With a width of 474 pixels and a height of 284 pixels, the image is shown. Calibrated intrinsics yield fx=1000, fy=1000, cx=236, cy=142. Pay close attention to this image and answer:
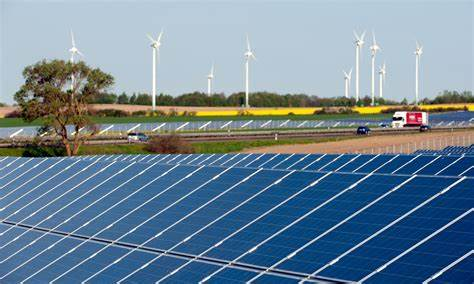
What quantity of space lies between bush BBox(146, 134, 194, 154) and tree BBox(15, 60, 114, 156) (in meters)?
7.13

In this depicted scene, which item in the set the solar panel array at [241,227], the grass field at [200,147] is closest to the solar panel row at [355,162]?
the solar panel array at [241,227]

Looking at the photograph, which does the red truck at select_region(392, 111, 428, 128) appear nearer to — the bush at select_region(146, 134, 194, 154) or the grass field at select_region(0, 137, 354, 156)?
the grass field at select_region(0, 137, 354, 156)

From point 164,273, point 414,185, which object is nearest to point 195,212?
point 164,273

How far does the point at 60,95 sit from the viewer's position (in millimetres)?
102562

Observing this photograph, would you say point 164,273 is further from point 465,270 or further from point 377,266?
point 465,270

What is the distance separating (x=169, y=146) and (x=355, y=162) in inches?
2354

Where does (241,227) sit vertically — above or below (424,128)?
above

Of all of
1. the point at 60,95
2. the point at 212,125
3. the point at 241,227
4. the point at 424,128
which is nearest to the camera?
the point at 241,227

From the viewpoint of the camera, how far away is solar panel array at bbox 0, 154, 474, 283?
70.0 feet

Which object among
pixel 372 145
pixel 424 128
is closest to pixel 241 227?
pixel 372 145

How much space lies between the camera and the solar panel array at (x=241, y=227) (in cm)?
2134

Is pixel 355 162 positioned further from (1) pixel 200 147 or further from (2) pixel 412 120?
(2) pixel 412 120

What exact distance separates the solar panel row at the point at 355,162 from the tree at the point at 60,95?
151 ft

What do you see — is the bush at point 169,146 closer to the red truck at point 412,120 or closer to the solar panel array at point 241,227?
the red truck at point 412,120
